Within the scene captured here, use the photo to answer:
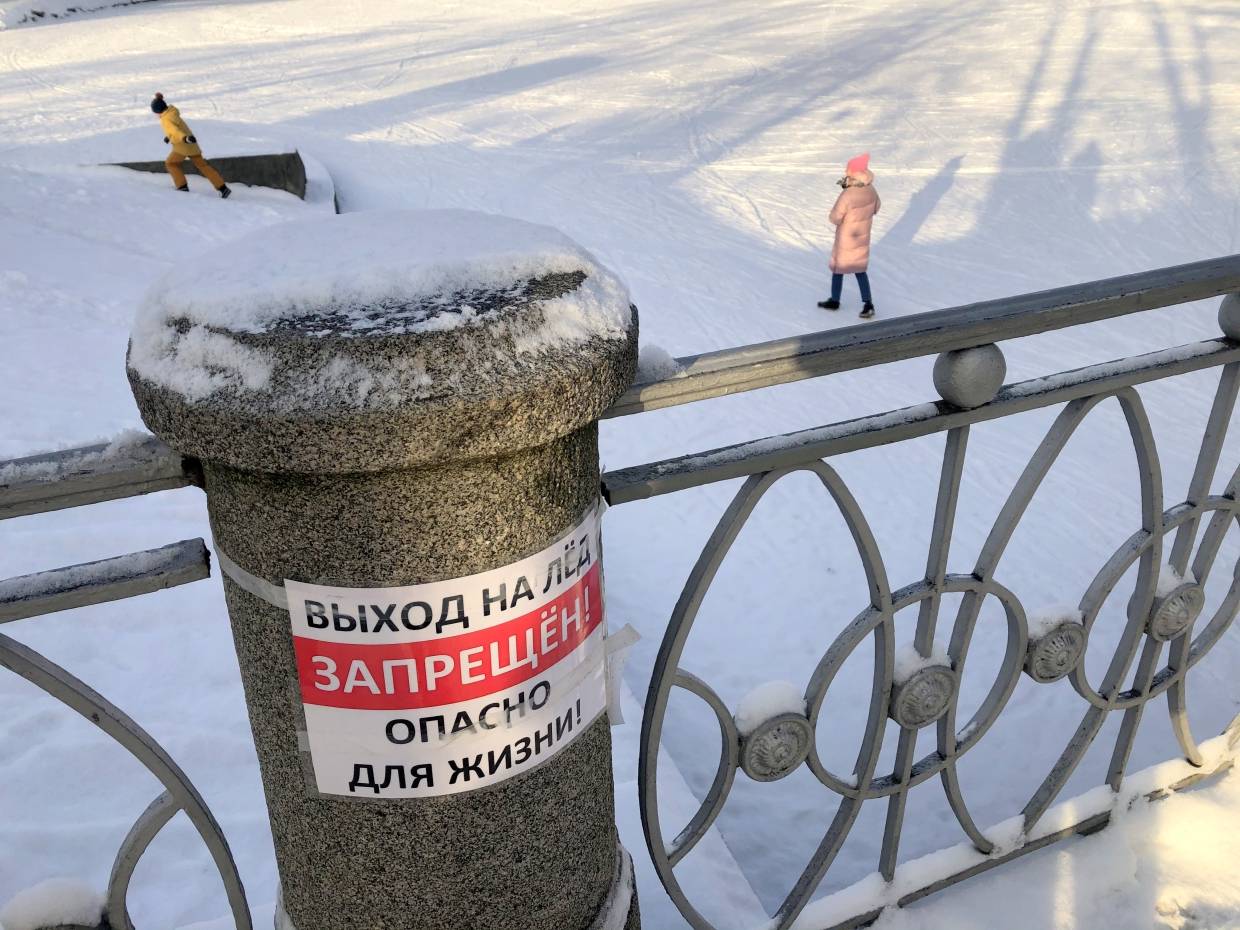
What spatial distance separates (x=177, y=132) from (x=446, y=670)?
11.2 meters

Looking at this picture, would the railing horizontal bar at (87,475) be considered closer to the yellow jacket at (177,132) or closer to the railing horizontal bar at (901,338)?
the railing horizontal bar at (901,338)

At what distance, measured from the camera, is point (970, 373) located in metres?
1.47

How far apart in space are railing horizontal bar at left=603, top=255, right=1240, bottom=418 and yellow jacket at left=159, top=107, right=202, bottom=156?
1104 cm

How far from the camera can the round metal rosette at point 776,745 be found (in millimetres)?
1625

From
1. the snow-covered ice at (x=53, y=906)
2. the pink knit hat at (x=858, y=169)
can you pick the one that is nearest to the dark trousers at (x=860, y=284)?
the pink knit hat at (x=858, y=169)

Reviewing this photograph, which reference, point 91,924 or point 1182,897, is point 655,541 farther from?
point 91,924

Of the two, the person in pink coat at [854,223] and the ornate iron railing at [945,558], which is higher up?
the ornate iron railing at [945,558]

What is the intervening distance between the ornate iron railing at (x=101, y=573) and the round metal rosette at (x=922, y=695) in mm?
1111

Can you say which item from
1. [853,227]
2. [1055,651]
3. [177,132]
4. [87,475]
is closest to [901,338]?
[1055,651]

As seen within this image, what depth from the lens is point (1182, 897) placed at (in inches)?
78.7

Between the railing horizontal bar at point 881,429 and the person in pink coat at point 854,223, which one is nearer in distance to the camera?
the railing horizontal bar at point 881,429

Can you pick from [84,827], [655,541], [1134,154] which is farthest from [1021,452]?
[1134,154]

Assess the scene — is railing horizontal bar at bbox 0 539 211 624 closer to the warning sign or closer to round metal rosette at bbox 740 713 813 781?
the warning sign

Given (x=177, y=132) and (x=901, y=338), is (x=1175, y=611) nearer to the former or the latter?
(x=901, y=338)
